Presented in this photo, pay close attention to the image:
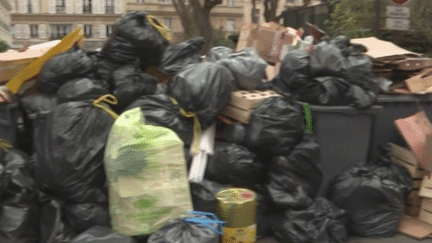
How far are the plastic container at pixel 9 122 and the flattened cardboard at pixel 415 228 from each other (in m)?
3.11

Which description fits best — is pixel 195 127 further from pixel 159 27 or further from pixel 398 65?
pixel 398 65

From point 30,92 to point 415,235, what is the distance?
3.28 meters

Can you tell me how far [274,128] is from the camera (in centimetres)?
343

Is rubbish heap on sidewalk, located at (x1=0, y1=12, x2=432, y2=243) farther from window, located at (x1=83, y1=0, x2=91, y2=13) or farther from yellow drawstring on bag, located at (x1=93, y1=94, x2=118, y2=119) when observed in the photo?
window, located at (x1=83, y1=0, x2=91, y2=13)

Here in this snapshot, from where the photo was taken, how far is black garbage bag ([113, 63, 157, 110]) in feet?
11.7

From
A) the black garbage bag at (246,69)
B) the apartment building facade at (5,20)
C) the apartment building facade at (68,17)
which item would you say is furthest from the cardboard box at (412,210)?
the apartment building facade at (5,20)

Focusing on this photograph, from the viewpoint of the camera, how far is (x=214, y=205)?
3.23 metres

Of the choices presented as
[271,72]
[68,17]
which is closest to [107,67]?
[271,72]

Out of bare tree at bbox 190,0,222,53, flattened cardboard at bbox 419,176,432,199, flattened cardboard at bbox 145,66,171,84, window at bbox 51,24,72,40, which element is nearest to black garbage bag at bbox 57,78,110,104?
flattened cardboard at bbox 145,66,171,84

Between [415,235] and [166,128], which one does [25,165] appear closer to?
[166,128]

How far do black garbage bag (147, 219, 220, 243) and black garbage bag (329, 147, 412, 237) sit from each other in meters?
1.26

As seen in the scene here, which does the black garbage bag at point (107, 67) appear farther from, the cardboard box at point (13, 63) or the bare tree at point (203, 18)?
the bare tree at point (203, 18)

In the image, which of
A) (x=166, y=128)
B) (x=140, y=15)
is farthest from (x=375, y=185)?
(x=140, y=15)

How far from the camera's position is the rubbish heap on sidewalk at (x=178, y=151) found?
117 inches
